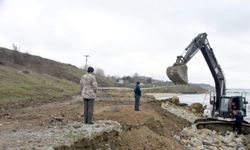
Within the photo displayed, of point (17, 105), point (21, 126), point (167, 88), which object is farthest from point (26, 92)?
point (167, 88)

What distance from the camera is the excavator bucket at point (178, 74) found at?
2903 cm

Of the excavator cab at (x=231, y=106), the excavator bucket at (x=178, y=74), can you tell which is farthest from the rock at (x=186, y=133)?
the excavator cab at (x=231, y=106)

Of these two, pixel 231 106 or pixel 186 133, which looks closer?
pixel 186 133

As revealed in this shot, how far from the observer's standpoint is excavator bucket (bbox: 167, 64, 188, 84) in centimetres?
2903

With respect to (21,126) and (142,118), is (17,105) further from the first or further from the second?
(21,126)

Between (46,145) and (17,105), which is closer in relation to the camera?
(46,145)

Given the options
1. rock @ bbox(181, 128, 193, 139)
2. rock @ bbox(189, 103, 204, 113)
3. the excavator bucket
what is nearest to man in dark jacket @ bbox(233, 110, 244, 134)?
rock @ bbox(181, 128, 193, 139)

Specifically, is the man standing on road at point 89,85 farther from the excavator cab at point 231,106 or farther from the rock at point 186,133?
the excavator cab at point 231,106

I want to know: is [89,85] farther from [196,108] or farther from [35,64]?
[35,64]

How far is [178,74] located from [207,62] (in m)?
5.33

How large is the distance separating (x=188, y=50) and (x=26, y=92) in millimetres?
14554

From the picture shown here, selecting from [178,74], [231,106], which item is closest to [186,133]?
[178,74]

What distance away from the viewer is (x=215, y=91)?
3441 centimetres

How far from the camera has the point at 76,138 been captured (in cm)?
1352
